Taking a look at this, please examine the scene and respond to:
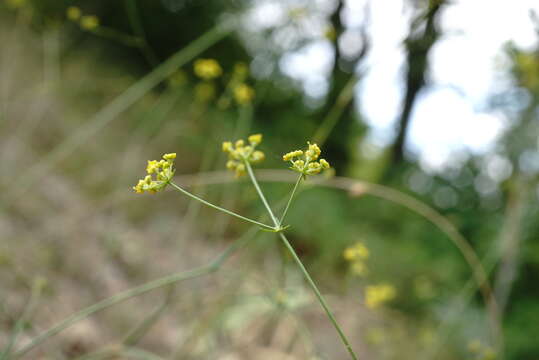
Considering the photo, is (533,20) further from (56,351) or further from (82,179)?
(82,179)

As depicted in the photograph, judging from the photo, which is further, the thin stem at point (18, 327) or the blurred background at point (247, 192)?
the blurred background at point (247, 192)

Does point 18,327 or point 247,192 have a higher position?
point 247,192

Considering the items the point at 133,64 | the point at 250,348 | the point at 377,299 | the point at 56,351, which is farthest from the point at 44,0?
the point at 377,299

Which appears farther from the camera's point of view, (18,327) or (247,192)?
(247,192)

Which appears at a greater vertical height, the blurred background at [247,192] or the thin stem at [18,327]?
the blurred background at [247,192]

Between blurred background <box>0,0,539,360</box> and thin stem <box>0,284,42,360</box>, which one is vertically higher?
blurred background <box>0,0,539,360</box>

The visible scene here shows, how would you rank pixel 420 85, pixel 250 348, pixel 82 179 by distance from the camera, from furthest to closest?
pixel 420 85 < pixel 82 179 < pixel 250 348

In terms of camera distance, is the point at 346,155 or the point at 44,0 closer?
the point at 44,0

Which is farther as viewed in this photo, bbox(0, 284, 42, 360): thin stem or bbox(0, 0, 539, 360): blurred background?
bbox(0, 0, 539, 360): blurred background
